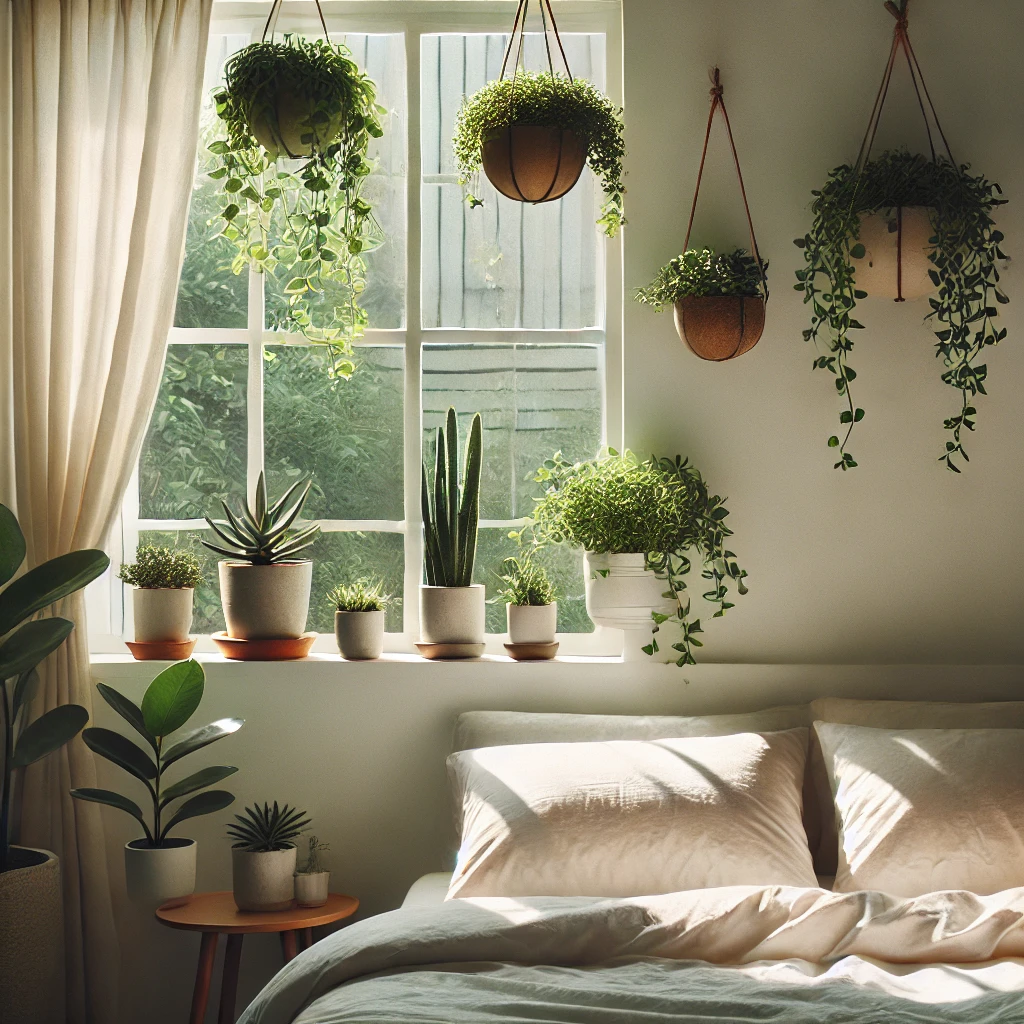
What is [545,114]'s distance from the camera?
8.73ft

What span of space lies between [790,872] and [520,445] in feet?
4.66

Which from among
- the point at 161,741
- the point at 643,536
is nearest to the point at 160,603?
the point at 161,741

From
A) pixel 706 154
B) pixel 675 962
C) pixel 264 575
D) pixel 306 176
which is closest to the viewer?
pixel 675 962

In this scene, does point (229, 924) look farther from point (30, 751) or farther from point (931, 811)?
point (931, 811)

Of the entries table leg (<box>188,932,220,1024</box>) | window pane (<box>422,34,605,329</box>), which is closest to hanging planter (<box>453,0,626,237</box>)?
window pane (<box>422,34,605,329</box>)

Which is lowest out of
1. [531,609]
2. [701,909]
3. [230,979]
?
[230,979]

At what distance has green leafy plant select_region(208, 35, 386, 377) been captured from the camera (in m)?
2.55

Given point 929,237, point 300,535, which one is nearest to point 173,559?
point 300,535

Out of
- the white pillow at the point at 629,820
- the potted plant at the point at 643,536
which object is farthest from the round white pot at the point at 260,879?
the potted plant at the point at 643,536

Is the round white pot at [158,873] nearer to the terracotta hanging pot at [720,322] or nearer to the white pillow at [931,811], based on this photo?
the white pillow at [931,811]

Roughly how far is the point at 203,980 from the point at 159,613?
3.18 ft

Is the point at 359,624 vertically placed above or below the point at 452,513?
below

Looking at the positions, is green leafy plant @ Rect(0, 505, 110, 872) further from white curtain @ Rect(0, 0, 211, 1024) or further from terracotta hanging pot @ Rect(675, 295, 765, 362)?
terracotta hanging pot @ Rect(675, 295, 765, 362)

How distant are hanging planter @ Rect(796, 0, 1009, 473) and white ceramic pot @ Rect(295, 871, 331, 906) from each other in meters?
1.73
